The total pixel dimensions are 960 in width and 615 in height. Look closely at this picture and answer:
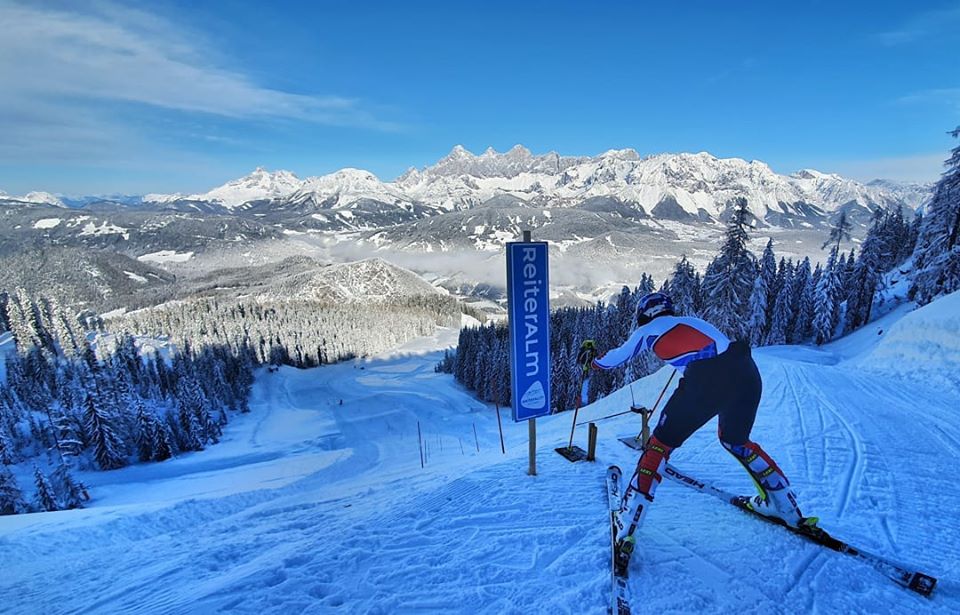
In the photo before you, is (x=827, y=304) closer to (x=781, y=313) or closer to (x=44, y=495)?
(x=781, y=313)

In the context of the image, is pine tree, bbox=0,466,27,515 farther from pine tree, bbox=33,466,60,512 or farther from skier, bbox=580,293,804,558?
skier, bbox=580,293,804,558

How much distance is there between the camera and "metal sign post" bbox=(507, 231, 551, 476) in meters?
6.34

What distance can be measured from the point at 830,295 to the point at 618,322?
63.9ft

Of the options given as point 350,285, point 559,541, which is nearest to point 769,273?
point 559,541

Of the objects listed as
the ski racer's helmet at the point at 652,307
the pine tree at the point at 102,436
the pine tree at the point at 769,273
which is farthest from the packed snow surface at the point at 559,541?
the pine tree at the point at 102,436

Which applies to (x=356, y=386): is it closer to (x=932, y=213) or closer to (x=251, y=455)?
(x=251, y=455)

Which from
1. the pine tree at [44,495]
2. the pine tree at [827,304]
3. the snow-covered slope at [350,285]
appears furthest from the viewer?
the snow-covered slope at [350,285]

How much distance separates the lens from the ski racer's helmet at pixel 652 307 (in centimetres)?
496

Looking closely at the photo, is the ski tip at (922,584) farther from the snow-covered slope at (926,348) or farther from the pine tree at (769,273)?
the pine tree at (769,273)

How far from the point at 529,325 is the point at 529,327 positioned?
0.04 metres

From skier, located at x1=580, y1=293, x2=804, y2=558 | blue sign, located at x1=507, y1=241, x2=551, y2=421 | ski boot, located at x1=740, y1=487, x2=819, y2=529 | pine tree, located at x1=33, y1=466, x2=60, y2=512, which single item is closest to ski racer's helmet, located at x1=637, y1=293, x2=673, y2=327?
skier, located at x1=580, y1=293, x2=804, y2=558

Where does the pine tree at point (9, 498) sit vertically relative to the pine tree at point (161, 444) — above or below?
above

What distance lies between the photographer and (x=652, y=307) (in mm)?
5062

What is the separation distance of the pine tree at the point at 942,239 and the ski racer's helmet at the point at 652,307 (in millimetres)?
32253
